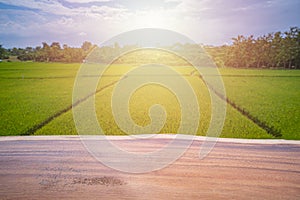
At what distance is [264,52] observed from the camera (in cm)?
925

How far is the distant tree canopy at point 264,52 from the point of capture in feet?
27.5

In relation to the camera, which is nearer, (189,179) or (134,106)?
(189,179)

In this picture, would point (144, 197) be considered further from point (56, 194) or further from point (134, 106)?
point (134, 106)

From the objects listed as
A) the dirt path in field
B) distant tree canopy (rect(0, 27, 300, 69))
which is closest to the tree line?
distant tree canopy (rect(0, 27, 300, 69))

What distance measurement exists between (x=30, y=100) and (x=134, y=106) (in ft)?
7.45

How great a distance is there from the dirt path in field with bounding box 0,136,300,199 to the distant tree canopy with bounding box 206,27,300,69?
702cm

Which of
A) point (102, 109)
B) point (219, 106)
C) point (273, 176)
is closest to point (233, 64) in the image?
point (219, 106)

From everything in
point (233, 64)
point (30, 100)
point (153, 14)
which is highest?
point (153, 14)

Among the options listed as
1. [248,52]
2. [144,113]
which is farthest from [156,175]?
[248,52]

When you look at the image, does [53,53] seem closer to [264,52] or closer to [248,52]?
[248,52]

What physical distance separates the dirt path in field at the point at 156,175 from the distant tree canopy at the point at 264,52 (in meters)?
7.02

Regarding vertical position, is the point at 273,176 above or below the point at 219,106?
above

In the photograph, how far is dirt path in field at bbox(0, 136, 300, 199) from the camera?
86 centimetres

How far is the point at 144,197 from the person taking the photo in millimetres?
831
